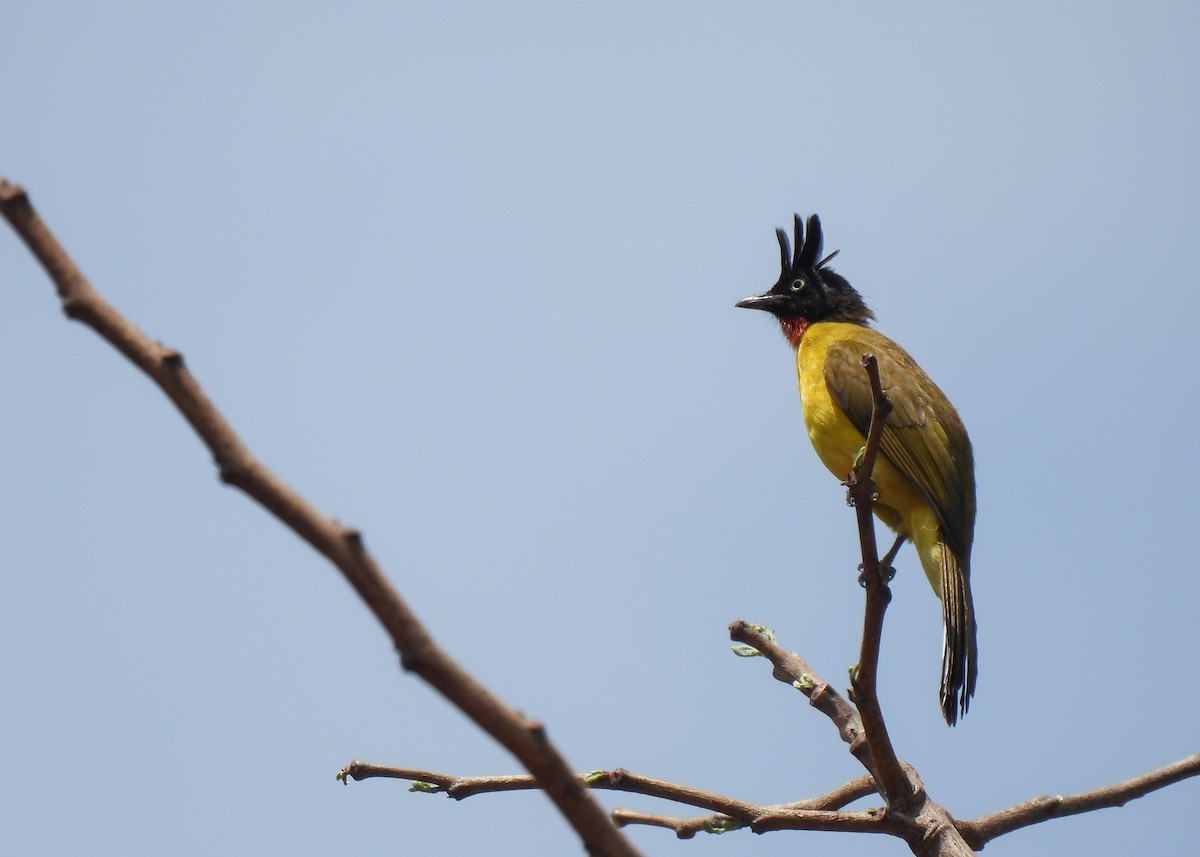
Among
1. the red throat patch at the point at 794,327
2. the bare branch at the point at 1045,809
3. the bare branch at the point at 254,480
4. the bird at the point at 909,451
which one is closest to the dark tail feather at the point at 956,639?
the bird at the point at 909,451

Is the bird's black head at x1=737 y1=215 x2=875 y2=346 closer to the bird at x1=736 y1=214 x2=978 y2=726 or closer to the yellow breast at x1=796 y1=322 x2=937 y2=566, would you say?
the bird at x1=736 y1=214 x2=978 y2=726

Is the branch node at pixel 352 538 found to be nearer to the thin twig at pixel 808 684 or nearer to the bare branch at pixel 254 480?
the bare branch at pixel 254 480

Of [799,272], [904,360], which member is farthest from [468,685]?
[799,272]

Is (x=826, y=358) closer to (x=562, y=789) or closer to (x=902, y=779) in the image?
(x=902, y=779)

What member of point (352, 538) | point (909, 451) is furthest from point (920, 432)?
point (352, 538)

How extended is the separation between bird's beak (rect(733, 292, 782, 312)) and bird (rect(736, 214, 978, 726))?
2.05ft

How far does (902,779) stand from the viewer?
3.00m

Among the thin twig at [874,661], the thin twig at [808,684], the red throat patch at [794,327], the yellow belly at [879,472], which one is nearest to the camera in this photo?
the thin twig at [874,661]

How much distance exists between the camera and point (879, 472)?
17.7 feet

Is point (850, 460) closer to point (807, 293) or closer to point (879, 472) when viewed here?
point (879, 472)

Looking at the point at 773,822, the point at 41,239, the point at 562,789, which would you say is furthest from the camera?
the point at 773,822

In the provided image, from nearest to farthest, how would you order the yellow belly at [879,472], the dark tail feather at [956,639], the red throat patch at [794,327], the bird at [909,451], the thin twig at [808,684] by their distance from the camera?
the thin twig at [808,684] < the dark tail feather at [956,639] < the bird at [909,451] < the yellow belly at [879,472] < the red throat patch at [794,327]

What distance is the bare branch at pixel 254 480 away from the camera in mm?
990

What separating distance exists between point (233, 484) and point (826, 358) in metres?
4.90
